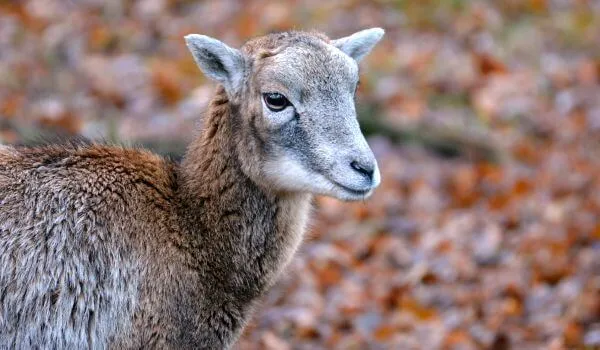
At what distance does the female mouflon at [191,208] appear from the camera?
6309 mm

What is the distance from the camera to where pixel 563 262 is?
10406 millimetres

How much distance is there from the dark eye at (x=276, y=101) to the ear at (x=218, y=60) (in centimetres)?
30

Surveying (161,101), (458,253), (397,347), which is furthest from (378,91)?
(397,347)

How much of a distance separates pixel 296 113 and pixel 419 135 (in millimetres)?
7074

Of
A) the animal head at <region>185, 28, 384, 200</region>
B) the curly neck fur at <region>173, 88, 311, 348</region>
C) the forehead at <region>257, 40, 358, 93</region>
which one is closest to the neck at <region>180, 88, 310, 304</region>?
the curly neck fur at <region>173, 88, 311, 348</region>

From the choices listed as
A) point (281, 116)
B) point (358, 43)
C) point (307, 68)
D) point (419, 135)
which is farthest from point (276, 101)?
point (419, 135)

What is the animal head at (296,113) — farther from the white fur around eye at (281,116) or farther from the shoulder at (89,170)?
the shoulder at (89,170)

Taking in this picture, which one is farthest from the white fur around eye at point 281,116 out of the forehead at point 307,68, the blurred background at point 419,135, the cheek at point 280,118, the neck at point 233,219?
the blurred background at point 419,135

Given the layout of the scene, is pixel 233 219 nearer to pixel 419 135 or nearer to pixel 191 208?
pixel 191 208

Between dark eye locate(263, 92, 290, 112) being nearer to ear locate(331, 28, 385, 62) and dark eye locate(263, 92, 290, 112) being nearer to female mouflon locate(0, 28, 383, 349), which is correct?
female mouflon locate(0, 28, 383, 349)

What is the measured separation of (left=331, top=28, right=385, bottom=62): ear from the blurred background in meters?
1.10

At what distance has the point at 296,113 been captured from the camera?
6.79 metres

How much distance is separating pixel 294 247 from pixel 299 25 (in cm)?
905

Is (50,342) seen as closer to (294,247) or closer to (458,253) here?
(294,247)
